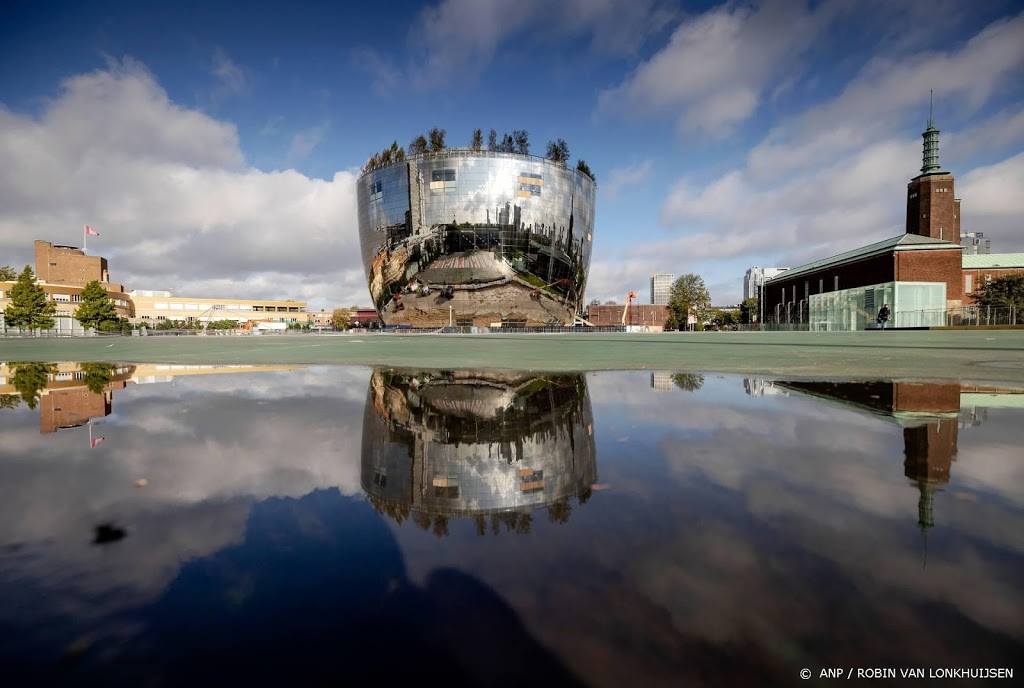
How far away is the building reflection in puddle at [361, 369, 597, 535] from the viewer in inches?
90.1

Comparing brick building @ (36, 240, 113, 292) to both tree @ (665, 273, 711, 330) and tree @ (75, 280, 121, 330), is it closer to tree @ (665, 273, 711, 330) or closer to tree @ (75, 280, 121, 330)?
tree @ (75, 280, 121, 330)

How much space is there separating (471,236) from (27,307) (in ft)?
198

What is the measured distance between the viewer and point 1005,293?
67.6m

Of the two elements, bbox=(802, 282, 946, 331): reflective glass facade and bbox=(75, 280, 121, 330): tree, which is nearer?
bbox=(802, 282, 946, 331): reflective glass facade

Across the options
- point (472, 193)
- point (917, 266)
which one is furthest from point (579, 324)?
point (917, 266)

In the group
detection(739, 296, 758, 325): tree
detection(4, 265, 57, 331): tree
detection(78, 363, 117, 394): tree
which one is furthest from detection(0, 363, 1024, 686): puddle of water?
detection(739, 296, 758, 325): tree

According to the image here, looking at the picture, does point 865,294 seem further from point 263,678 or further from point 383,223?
point 263,678

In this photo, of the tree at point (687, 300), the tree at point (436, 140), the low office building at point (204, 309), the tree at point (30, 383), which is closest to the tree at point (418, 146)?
the tree at point (436, 140)

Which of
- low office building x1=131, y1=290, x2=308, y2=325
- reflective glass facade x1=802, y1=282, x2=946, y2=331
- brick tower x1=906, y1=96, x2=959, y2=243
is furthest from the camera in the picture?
low office building x1=131, y1=290, x2=308, y2=325

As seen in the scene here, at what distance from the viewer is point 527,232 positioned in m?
73.7

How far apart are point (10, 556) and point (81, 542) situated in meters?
0.20

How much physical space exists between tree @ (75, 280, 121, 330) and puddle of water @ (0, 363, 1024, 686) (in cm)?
9297

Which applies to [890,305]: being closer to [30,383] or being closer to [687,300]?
[687,300]

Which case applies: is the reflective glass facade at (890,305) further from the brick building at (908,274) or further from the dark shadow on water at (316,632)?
the dark shadow on water at (316,632)
